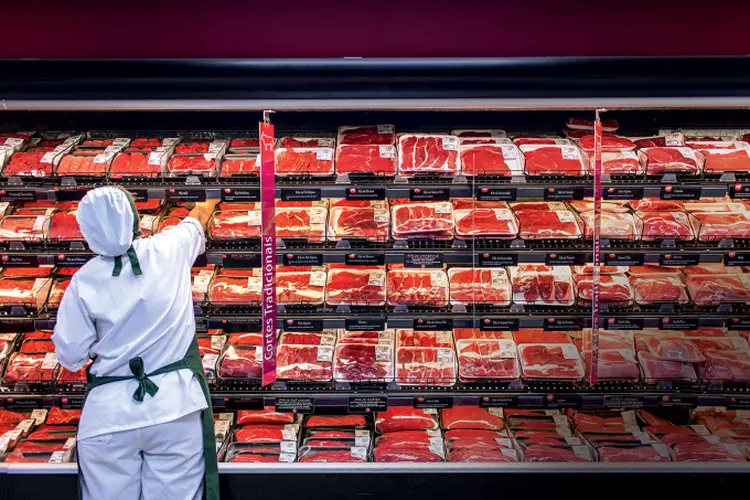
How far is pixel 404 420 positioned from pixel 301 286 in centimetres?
111

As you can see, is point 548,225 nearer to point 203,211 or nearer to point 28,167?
point 203,211

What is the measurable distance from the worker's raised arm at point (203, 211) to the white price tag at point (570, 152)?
7.35 ft

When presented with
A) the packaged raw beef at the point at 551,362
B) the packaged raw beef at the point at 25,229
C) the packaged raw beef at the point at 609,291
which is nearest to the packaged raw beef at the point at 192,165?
the packaged raw beef at the point at 25,229

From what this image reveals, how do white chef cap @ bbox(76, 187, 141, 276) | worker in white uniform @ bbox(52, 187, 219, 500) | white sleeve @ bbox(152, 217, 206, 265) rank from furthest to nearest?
white sleeve @ bbox(152, 217, 206, 265)
worker in white uniform @ bbox(52, 187, 219, 500)
white chef cap @ bbox(76, 187, 141, 276)

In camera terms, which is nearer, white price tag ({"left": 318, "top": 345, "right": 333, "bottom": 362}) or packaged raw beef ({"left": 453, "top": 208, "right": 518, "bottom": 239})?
packaged raw beef ({"left": 453, "top": 208, "right": 518, "bottom": 239})

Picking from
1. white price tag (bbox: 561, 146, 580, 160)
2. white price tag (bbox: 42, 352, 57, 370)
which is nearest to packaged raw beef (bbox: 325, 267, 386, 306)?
white price tag (bbox: 561, 146, 580, 160)

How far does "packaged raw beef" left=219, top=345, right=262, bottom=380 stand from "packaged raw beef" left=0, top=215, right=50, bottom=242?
1345mm

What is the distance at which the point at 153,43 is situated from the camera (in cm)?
368

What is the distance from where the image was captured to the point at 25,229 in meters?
4.04

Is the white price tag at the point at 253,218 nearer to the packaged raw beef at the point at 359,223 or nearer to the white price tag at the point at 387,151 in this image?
the packaged raw beef at the point at 359,223

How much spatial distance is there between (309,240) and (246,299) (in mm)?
539

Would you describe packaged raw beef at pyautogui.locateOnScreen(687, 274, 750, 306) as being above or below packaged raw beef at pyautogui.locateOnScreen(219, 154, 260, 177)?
below

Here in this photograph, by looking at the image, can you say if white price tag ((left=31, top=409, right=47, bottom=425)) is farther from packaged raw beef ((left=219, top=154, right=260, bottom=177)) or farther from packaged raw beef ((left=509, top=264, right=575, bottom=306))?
packaged raw beef ((left=509, top=264, right=575, bottom=306))

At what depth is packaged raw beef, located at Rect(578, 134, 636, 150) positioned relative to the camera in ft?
13.4
